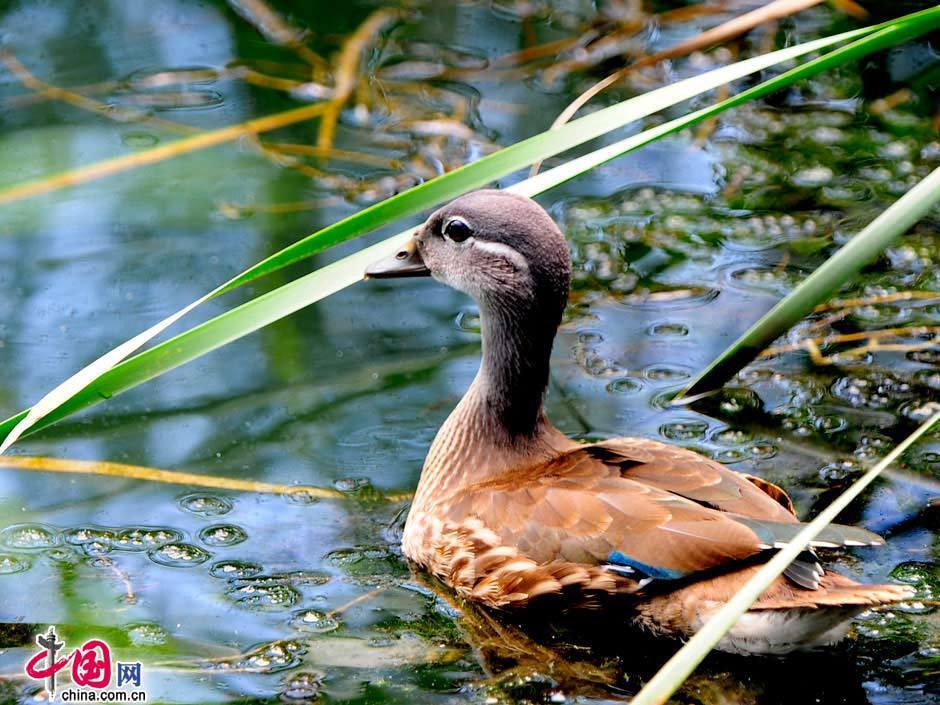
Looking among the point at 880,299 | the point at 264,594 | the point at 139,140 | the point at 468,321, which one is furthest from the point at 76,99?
the point at 880,299

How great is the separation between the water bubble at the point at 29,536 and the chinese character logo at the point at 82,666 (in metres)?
0.51

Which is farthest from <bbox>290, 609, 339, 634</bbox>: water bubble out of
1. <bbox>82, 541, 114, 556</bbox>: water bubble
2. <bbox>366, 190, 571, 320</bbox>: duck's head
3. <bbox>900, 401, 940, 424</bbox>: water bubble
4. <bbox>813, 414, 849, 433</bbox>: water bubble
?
<bbox>900, 401, 940, 424</bbox>: water bubble

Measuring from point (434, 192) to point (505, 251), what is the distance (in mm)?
948


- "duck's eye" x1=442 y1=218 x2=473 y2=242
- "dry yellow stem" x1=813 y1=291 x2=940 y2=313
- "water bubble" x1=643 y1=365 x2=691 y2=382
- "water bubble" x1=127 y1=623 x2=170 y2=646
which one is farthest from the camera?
"dry yellow stem" x1=813 y1=291 x2=940 y2=313

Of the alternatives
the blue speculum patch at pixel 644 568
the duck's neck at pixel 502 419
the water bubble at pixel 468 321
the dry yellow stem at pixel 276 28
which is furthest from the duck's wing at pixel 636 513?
the dry yellow stem at pixel 276 28

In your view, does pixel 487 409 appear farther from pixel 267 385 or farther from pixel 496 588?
pixel 267 385

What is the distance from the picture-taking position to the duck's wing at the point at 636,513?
4.35 metres

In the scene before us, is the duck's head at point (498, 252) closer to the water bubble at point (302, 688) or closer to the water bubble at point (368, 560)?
the water bubble at point (368, 560)

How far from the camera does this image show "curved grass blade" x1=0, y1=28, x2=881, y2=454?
384 cm

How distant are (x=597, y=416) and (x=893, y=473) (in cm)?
120

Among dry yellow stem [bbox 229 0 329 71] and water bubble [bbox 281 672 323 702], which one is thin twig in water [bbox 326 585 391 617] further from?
dry yellow stem [bbox 229 0 329 71]

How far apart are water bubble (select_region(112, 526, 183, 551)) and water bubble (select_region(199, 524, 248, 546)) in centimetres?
9

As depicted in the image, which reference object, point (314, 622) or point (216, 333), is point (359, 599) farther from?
point (216, 333)

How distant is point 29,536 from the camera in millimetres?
4938
